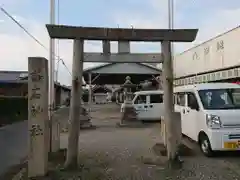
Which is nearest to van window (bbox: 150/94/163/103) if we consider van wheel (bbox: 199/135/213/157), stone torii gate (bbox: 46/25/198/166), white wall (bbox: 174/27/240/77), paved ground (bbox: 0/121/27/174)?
white wall (bbox: 174/27/240/77)

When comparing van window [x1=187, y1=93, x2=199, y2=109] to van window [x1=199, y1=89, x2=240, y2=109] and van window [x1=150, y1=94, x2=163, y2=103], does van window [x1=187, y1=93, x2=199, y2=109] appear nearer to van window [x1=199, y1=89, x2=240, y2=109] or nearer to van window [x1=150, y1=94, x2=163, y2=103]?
van window [x1=199, y1=89, x2=240, y2=109]

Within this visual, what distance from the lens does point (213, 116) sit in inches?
311

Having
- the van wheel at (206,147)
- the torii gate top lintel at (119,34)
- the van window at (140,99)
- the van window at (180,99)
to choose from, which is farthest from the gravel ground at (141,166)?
the van window at (140,99)

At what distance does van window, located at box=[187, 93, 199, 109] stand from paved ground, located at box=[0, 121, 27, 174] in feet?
15.7

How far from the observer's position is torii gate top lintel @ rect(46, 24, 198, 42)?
7051 mm

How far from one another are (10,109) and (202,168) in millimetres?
4685

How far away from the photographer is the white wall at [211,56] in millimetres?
15648

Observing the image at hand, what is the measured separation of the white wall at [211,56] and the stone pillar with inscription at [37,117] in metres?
11.7

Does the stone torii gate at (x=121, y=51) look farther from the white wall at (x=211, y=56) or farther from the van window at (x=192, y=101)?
the white wall at (x=211, y=56)

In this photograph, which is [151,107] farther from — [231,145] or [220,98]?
[231,145]

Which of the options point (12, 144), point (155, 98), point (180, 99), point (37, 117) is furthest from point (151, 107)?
point (37, 117)

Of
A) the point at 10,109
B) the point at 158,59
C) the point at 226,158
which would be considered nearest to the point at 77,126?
the point at 10,109

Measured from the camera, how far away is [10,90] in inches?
448

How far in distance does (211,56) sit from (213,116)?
11.6 meters
